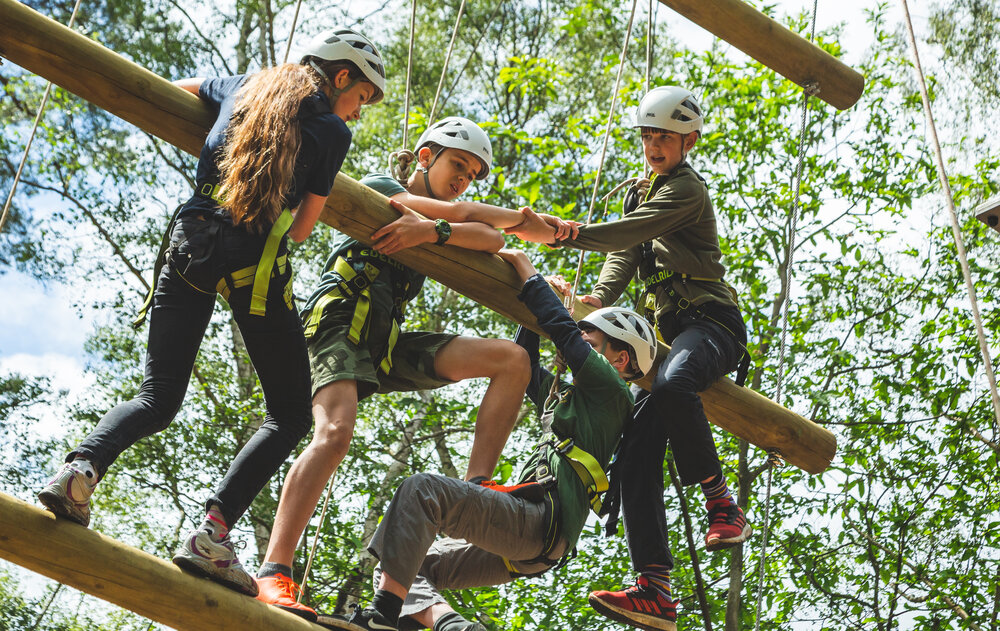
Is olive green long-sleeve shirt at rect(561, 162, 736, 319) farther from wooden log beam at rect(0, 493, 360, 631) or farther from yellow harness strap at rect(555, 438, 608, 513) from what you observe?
wooden log beam at rect(0, 493, 360, 631)

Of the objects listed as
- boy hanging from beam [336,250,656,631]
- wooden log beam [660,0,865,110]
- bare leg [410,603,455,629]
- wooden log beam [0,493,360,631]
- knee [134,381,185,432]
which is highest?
wooden log beam [660,0,865,110]

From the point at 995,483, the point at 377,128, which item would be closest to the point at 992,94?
the point at 995,483

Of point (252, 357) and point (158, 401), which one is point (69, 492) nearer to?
point (158, 401)

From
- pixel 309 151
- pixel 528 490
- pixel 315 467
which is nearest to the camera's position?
pixel 309 151

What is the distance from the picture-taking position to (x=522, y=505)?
12.3ft

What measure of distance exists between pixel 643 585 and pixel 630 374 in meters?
0.87

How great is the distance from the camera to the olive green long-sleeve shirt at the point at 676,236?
14.6ft

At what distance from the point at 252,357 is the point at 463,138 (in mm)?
1460

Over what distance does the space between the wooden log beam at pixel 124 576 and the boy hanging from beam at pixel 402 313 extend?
644 millimetres

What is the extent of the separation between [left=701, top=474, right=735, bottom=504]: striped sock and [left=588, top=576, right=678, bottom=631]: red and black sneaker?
44cm

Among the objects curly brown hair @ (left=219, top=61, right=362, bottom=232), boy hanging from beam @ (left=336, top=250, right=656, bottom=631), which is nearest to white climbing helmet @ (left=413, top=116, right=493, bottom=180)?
boy hanging from beam @ (left=336, top=250, right=656, bottom=631)

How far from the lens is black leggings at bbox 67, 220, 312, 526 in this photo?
3133 mm

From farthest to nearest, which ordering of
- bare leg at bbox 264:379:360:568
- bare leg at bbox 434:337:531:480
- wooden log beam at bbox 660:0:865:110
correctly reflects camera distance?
wooden log beam at bbox 660:0:865:110, bare leg at bbox 434:337:531:480, bare leg at bbox 264:379:360:568

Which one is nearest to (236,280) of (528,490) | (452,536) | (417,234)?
(417,234)
